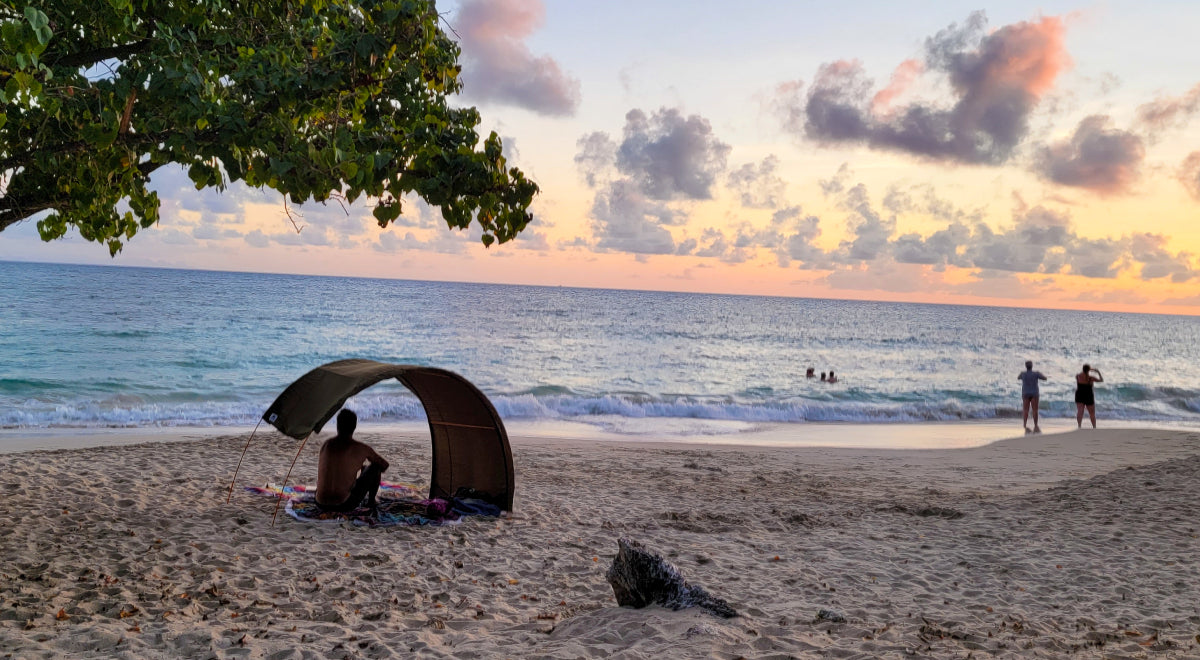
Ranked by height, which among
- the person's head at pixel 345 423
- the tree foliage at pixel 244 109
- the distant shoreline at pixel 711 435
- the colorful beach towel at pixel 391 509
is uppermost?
the tree foliage at pixel 244 109

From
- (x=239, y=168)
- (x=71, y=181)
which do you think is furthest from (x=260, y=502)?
(x=239, y=168)

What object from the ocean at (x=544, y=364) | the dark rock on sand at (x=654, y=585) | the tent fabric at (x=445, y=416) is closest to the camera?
the dark rock on sand at (x=654, y=585)

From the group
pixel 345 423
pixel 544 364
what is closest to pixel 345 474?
pixel 345 423

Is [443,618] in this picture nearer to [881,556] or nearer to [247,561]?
[247,561]

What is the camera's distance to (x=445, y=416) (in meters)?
9.98

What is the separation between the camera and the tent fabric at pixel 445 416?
26.5 feet

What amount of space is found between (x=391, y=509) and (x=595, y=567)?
2.90 m

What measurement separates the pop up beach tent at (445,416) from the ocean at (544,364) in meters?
9.95

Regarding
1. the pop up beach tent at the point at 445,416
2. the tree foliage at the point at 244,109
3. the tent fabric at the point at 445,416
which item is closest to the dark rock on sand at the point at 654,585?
the tree foliage at the point at 244,109

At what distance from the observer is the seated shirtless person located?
8750mm

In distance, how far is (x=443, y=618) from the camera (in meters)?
5.90

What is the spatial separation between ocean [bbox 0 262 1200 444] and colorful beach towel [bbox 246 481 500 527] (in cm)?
1029

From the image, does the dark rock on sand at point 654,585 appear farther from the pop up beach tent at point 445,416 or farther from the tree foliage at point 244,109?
the pop up beach tent at point 445,416

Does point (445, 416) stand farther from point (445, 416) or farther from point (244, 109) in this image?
point (244, 109)
